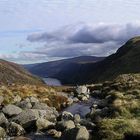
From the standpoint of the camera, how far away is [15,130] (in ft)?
157

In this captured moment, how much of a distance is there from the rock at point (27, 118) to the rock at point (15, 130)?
1302 millimetres

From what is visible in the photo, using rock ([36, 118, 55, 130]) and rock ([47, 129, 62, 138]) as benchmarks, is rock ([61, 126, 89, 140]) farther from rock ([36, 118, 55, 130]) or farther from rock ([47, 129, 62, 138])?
rock ([36, 118, 55, 130])

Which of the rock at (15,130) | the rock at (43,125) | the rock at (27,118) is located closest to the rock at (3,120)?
the rock at (27,118)

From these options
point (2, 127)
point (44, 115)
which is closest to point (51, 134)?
point (2, 127)

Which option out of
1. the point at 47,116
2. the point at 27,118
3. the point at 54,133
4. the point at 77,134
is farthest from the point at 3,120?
the point at 77,134

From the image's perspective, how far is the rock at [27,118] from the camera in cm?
4984

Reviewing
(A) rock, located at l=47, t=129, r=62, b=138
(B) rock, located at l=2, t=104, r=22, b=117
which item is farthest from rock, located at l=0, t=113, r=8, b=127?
(A) rock, located at l=47, t=129, r=62, b=138

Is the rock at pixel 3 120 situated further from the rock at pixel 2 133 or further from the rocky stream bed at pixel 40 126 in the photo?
the rock at pixel 2 133

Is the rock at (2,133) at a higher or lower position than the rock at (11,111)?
lower

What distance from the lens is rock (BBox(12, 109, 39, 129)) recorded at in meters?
49.8

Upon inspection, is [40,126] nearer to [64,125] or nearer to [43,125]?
[43,125]

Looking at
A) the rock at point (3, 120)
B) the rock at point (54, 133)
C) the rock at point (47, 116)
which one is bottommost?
the rock at point (54, 133)

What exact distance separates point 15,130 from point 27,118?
3.68m

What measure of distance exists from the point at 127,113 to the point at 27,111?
12664mm
